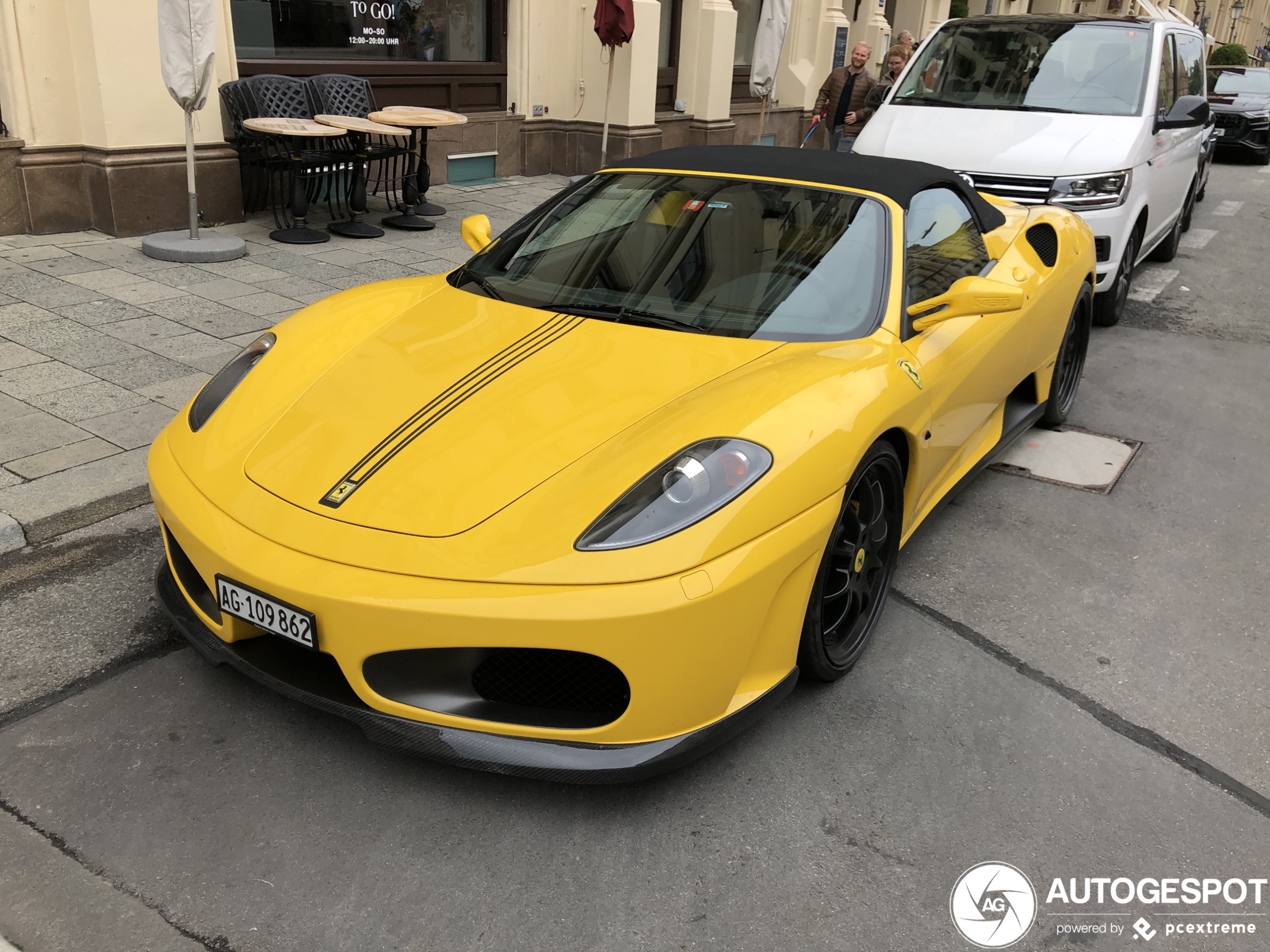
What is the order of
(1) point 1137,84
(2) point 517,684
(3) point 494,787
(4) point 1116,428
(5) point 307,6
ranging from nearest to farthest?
(2) point 517,684
(3) point 494,787
(4) point 1116,428
(1) point 1137,84
(5) point 307,6

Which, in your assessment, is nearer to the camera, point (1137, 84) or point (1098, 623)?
point (1098, 623)

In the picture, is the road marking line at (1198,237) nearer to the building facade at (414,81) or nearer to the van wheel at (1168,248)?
the van wheel at (1168,248)

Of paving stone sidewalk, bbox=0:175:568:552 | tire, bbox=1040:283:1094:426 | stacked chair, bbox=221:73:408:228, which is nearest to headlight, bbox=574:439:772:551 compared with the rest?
paving stone sidewalk, bbox=0:175:568:552

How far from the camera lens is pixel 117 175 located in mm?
7848

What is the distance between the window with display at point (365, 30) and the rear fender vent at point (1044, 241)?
706cm

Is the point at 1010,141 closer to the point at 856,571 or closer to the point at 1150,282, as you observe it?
the point at 1150,282

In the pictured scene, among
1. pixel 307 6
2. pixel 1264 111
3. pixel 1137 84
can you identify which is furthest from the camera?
pixel 1264 111

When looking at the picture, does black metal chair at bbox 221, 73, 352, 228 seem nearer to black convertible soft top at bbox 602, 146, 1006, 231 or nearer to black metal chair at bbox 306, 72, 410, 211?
black metal chair at bbox 306, 72, 410, 211

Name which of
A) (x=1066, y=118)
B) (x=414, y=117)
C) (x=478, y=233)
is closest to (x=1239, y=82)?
(x=1066, y=118)

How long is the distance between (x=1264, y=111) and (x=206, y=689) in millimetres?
21671

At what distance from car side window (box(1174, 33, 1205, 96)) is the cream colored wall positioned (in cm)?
772

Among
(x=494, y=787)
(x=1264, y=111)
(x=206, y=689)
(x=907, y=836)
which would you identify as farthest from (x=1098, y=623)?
(x=1264, y=111)

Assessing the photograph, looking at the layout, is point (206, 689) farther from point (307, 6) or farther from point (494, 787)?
point (307, 6)

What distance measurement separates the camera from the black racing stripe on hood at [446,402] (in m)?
2.71
